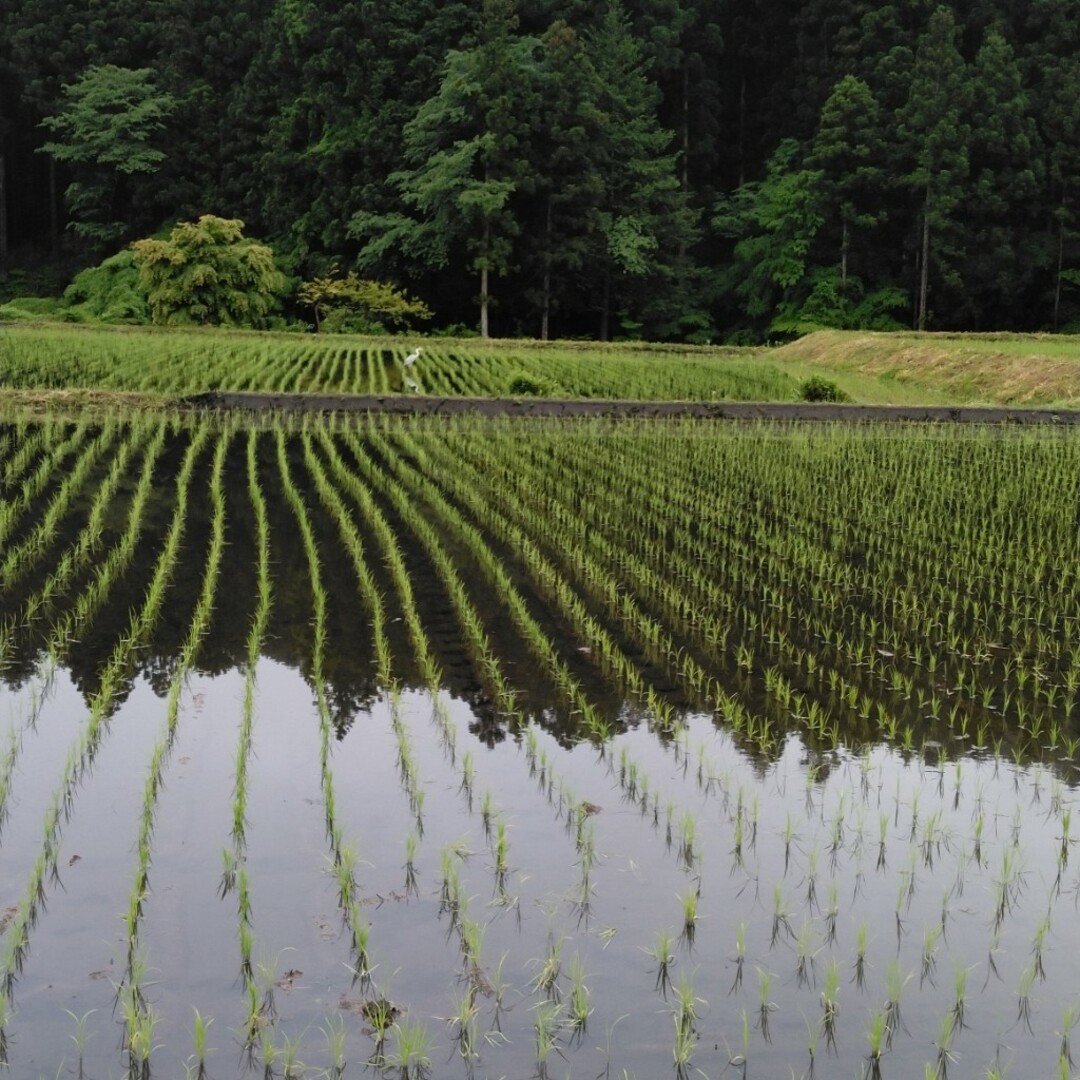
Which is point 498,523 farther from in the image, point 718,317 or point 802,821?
point 718,317

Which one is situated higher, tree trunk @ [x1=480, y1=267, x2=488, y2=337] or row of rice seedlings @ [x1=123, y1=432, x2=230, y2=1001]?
tree trunk @ [x1=480, y1=267, x2=488, y2=337]

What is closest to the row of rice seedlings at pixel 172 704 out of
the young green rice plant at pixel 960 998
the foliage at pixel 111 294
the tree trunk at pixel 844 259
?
the young green rice plant at pixel 960 998

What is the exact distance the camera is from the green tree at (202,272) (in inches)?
1134

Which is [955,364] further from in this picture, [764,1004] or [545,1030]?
[545,1030]

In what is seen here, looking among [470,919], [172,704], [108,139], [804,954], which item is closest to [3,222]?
[108,139]

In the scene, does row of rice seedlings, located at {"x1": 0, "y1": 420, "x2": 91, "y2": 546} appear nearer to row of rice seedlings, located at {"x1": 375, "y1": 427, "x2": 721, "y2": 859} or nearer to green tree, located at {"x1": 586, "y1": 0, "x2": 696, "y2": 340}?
row of rice seedlings, located at {"x1": 375, "y1": 427, "x2": 721, "y2": 859}

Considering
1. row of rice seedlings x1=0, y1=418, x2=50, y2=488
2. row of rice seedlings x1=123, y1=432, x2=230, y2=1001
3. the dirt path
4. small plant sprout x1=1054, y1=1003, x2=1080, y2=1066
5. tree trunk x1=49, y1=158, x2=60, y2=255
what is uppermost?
tree trunk x1=49, y1=158, x2=60, y2=255

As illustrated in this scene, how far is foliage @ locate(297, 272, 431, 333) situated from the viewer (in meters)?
32.7

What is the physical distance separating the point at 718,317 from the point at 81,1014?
119ft

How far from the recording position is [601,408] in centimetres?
1683

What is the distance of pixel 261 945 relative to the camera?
372 cm

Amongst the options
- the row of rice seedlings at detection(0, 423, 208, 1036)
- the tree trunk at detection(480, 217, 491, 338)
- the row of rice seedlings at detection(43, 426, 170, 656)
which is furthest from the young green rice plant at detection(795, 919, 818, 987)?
the tree trunk at detection(480, 217, 491, 338)

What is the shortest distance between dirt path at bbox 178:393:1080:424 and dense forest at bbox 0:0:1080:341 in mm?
15730

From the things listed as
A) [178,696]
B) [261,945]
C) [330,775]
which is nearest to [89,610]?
[178,696]
